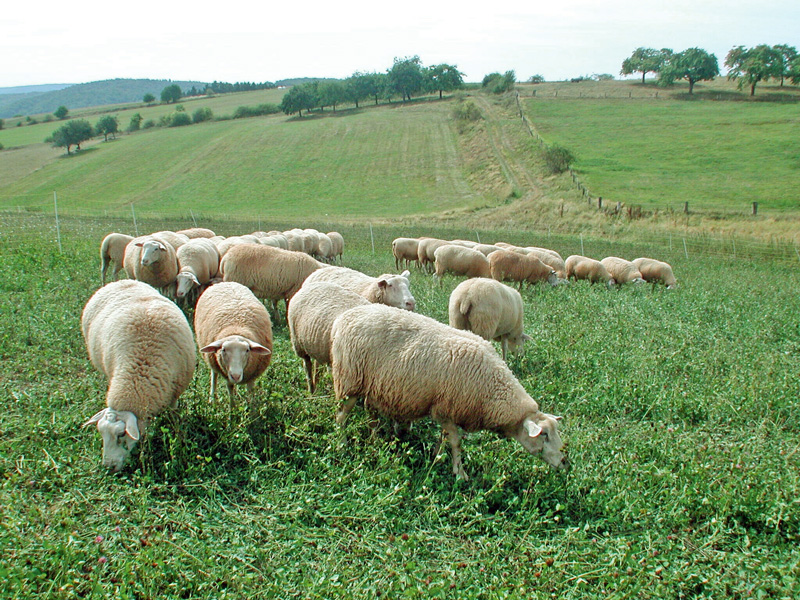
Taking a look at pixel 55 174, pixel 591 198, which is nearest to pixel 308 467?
pixel 591 198

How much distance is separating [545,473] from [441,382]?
4.22ft

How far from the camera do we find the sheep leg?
4980 millimetres

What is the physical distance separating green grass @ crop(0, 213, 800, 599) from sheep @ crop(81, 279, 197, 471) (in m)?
0.22

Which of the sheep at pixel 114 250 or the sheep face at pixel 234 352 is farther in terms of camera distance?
the sheep at pixel 114 250

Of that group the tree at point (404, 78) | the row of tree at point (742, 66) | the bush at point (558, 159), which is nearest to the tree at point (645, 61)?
the row of tree at point (742, 66)

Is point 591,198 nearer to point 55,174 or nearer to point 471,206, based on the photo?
point 471,206

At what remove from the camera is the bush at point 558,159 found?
48.5 meters

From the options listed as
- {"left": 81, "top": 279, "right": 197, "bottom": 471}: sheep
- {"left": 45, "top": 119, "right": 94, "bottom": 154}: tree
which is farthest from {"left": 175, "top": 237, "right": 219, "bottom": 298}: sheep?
{"left": 45, "top": 119, "right": 94, "bottom": 154}: tree

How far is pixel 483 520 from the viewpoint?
429 cm

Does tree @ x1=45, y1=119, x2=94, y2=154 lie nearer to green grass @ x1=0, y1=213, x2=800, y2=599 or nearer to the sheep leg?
green grass @ x1=0, y1=213, x2=800, y2=599

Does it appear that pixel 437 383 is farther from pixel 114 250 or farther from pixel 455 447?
pixel 114 250

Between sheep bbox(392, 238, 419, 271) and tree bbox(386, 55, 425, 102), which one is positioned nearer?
sheep bbox(392, 238, 419, 271)

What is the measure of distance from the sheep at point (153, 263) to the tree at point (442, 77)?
89.2 metres

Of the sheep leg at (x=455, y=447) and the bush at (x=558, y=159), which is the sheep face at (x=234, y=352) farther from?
the bush at (x=558, y=159)
